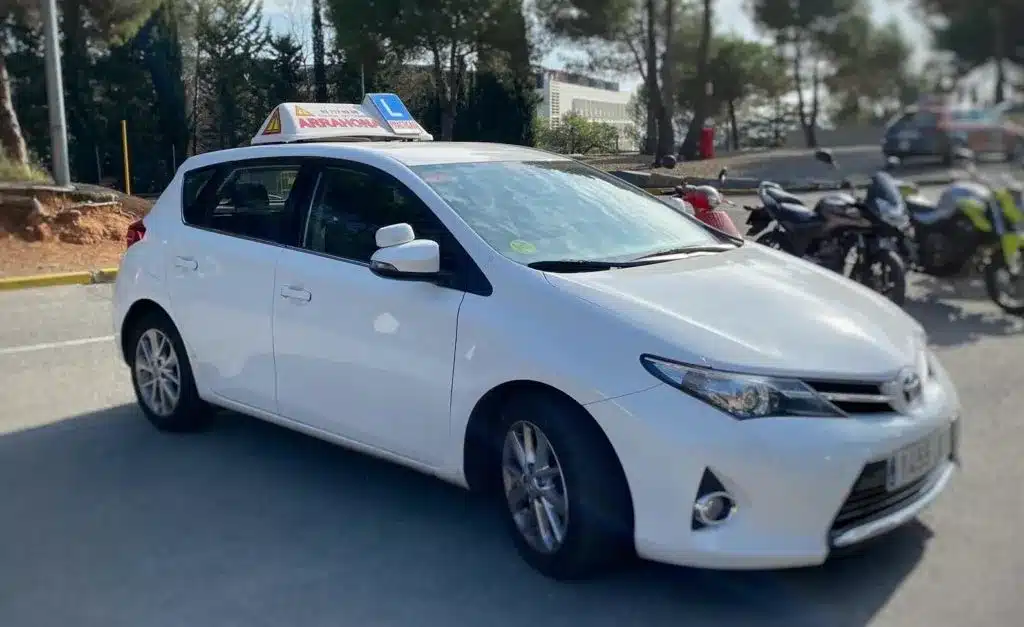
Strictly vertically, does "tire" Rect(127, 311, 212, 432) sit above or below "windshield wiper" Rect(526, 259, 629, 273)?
below

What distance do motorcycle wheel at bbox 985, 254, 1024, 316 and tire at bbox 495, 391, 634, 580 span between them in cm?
604

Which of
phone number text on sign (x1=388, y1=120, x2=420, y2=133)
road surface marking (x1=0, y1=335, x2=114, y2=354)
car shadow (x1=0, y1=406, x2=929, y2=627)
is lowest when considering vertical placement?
car shadow (x1=0, y1=406, x2=929, y2=627)

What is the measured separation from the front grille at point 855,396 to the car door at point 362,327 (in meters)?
1.39

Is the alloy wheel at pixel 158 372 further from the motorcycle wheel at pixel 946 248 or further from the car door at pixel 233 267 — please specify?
the motorcycle wheel at pixel 946 248

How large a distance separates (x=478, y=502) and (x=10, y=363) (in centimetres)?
454

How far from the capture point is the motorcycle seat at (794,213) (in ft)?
29.7

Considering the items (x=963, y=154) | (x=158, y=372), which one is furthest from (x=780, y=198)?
(x=158, y=372)

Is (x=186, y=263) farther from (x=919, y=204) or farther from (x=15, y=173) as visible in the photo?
(x=15, y=173)

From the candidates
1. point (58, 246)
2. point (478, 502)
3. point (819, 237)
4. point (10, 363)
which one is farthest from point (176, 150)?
point (478, 502)

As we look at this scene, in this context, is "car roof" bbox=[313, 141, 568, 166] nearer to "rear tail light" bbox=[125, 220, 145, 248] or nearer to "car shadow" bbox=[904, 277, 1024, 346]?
"rear tail light" bbox=[125, 220, 145, 248]

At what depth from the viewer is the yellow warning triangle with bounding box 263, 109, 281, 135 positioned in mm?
Answer: 5609

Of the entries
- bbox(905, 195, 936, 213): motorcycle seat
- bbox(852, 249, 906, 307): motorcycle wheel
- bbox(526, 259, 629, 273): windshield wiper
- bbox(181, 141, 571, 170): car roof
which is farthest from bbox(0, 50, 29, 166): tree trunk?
bbox(526, 259, 629, 273): windshield wiper

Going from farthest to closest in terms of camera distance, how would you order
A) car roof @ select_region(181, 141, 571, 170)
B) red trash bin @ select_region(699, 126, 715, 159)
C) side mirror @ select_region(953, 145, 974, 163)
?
red trash bin @ select_region(699, 126, 715, 159)
side mirror @ select_region(953, 145, 974, 163)
car roof @ select_region(181, 141, 571, 170)

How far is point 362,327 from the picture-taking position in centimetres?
434
